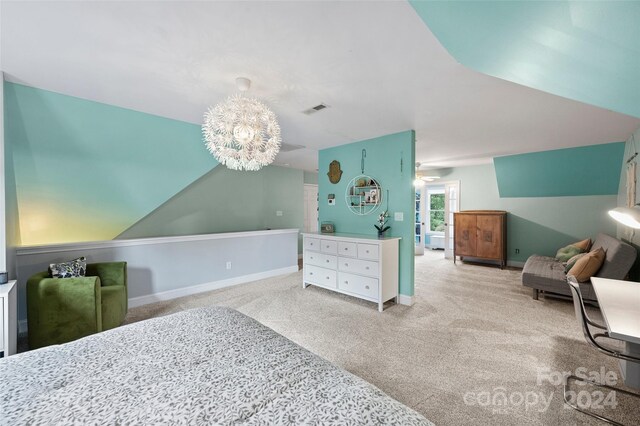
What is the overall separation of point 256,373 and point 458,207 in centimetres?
665

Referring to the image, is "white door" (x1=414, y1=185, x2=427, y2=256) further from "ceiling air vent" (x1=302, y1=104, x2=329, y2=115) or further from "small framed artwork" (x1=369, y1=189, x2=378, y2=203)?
"ceiling air vent" (x1=302, y1=104, x2=329, y2=115)

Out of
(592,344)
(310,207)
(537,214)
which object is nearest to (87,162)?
(592,344)

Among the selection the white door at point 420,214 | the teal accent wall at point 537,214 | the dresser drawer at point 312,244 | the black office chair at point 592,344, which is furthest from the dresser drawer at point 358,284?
the white door at point 420,214

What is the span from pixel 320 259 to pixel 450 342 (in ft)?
6.66

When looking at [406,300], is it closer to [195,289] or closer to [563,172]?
[195,289]

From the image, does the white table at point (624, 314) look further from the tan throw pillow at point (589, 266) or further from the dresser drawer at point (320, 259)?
the dresser drawer at point (320, 259)

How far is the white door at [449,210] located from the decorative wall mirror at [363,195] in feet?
12.1

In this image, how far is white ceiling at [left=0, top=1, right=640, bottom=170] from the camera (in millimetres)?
1499

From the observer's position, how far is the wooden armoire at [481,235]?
5418 mm

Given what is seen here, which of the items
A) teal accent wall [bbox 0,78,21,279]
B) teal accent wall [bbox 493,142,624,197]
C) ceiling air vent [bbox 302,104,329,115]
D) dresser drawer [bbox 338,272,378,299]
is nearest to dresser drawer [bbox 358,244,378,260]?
dresser drawer [bbox 338,272,378,299]

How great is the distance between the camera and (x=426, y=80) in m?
2.18

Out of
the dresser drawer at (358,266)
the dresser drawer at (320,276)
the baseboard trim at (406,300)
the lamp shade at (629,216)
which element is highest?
the lamp shade at (629,216)

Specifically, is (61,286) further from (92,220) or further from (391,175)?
(391,175)

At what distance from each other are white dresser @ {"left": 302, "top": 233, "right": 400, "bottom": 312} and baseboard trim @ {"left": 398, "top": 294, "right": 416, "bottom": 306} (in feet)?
0.22
